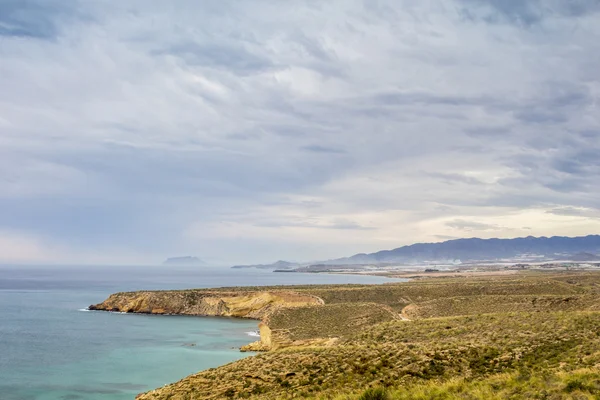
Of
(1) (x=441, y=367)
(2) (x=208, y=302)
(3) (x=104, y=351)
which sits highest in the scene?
(1) (x=441, y=367)

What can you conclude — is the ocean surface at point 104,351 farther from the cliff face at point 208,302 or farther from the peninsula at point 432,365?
the peninsula at point 432,365

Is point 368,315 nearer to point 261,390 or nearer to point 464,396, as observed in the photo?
point 261,390

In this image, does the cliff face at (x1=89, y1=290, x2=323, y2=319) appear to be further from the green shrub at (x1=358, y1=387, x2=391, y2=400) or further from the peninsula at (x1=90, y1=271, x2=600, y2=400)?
the green shrub at (x1=358, y1=387, x2=391, y2=400)

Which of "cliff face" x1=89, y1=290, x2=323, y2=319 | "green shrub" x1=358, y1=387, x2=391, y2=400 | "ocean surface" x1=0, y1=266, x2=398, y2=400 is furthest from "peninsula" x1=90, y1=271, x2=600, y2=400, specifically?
"cliff face" x1=89, y1=290, x2=323, y2=319

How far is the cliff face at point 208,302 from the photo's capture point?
244ft

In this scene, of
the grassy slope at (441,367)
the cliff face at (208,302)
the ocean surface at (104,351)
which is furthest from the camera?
the cliff face at (208,302)

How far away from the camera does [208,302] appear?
78938 mm

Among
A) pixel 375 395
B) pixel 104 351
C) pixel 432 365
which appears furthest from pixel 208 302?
pixel 375 395

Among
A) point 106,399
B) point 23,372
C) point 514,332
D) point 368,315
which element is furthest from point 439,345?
point 23,372

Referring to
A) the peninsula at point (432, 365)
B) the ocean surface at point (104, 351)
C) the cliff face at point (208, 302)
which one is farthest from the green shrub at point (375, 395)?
the cliff face at point (208, 302)

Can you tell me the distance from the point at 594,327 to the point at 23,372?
119 ft

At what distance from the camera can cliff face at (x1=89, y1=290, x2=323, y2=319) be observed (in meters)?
74.4

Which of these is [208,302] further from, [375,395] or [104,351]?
[375,395]

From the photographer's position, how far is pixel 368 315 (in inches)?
1917
